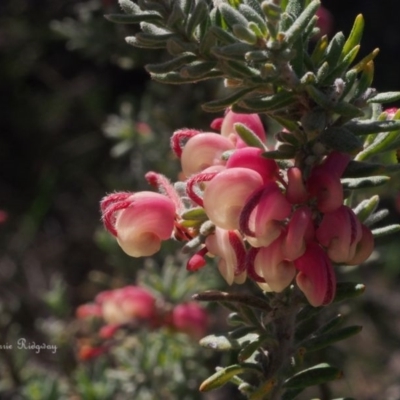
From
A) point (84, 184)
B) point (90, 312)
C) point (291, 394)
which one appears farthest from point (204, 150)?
point (84, 184)

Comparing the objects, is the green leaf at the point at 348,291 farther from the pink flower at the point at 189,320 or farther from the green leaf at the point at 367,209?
the pink flower at the point at 189,320

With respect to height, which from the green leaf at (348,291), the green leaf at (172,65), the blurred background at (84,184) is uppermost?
the green leaf at (172,65)

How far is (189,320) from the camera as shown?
153 centimetres

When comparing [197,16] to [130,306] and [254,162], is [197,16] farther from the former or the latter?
[130,306]

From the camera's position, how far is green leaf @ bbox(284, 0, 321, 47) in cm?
72

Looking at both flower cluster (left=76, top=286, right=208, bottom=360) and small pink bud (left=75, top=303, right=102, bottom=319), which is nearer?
flower cluster (left=76, top=286, right=208, bottom=360)

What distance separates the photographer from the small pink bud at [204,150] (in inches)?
33.5

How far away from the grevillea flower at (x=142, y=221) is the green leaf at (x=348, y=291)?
0.58ft

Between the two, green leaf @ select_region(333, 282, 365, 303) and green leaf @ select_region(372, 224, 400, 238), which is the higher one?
green leaf @ select_region(372, 224, 400, 238)

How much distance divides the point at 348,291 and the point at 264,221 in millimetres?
150

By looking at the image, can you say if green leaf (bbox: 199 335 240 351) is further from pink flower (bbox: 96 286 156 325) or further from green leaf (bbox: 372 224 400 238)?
pink flower (bbox: 96 286 156 325)

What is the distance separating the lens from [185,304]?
1566 mm

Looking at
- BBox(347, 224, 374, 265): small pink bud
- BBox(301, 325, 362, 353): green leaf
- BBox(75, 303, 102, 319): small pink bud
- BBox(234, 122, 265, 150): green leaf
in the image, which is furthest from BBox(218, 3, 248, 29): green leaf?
BBox(75, 303, 102, 319): small pink bud

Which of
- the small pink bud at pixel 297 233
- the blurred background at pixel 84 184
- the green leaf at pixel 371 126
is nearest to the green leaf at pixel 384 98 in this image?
the green leaf at pixel 371 126
